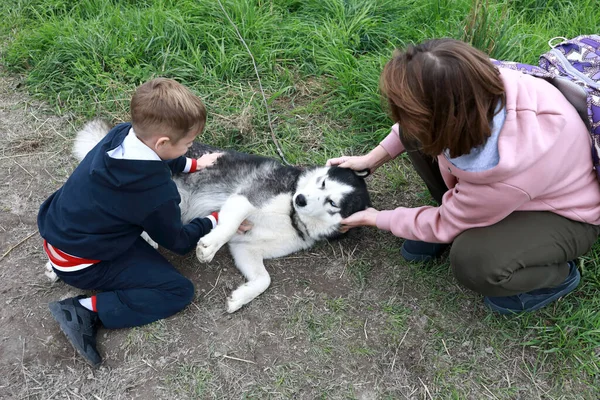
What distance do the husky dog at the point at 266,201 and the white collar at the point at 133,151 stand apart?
70 cm

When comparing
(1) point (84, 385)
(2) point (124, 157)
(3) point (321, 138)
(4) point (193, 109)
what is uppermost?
(4) point (193, 109)

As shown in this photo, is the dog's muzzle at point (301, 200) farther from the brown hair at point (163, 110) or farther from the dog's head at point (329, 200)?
A: the brown hair at point (163, 110)

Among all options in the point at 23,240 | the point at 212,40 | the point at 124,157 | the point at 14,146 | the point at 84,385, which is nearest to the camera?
the point at 124,157

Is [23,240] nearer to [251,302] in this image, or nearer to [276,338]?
[251,302]

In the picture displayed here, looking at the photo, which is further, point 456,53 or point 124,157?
point 124,157

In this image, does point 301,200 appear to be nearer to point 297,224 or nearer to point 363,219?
point 297,224

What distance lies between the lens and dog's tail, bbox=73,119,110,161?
336 cm

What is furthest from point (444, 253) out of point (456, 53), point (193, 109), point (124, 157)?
point (124, 157)

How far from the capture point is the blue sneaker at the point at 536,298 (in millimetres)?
2576

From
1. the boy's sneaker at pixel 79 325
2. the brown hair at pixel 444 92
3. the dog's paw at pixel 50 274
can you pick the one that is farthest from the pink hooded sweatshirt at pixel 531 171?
the dog's paw at pixel 50 274

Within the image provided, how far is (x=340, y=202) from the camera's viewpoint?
297 cm

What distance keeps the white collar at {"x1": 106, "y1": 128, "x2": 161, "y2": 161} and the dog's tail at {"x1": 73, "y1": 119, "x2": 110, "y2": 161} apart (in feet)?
4.32

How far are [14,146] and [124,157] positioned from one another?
186 cm

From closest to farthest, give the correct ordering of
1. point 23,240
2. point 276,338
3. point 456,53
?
point 456,53
point 276,338
point 23,240
